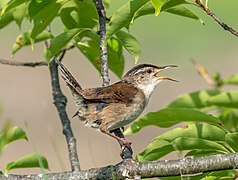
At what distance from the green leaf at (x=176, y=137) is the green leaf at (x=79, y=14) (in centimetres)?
93

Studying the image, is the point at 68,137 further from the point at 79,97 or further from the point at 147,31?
the point at 147,31

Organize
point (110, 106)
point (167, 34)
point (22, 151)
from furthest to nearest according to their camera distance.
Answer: point (167, 34), point (22, 151), point (110, 106)

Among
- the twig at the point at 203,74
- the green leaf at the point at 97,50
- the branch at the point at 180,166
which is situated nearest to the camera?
the branch at the point at 180,166

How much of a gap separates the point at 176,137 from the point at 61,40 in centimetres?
83

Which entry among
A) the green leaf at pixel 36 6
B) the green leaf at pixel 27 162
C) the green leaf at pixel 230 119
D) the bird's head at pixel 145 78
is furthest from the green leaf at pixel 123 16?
the bird's head at pixel 145 78

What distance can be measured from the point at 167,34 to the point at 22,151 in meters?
11.0

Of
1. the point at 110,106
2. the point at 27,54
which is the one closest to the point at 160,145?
the point at 110,106

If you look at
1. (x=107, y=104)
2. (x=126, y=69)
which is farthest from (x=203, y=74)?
(x=126, y=69)

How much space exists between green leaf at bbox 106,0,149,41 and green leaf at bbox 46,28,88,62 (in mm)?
424

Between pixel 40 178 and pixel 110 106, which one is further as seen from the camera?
→ pixel 110 106

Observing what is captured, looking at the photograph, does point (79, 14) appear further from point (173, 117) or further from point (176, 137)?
point (176, 137)

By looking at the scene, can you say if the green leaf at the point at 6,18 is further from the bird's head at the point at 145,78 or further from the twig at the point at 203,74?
the bird's head at the point at 145,78

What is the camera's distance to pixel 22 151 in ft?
59.6

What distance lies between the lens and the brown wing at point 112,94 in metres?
5.44
